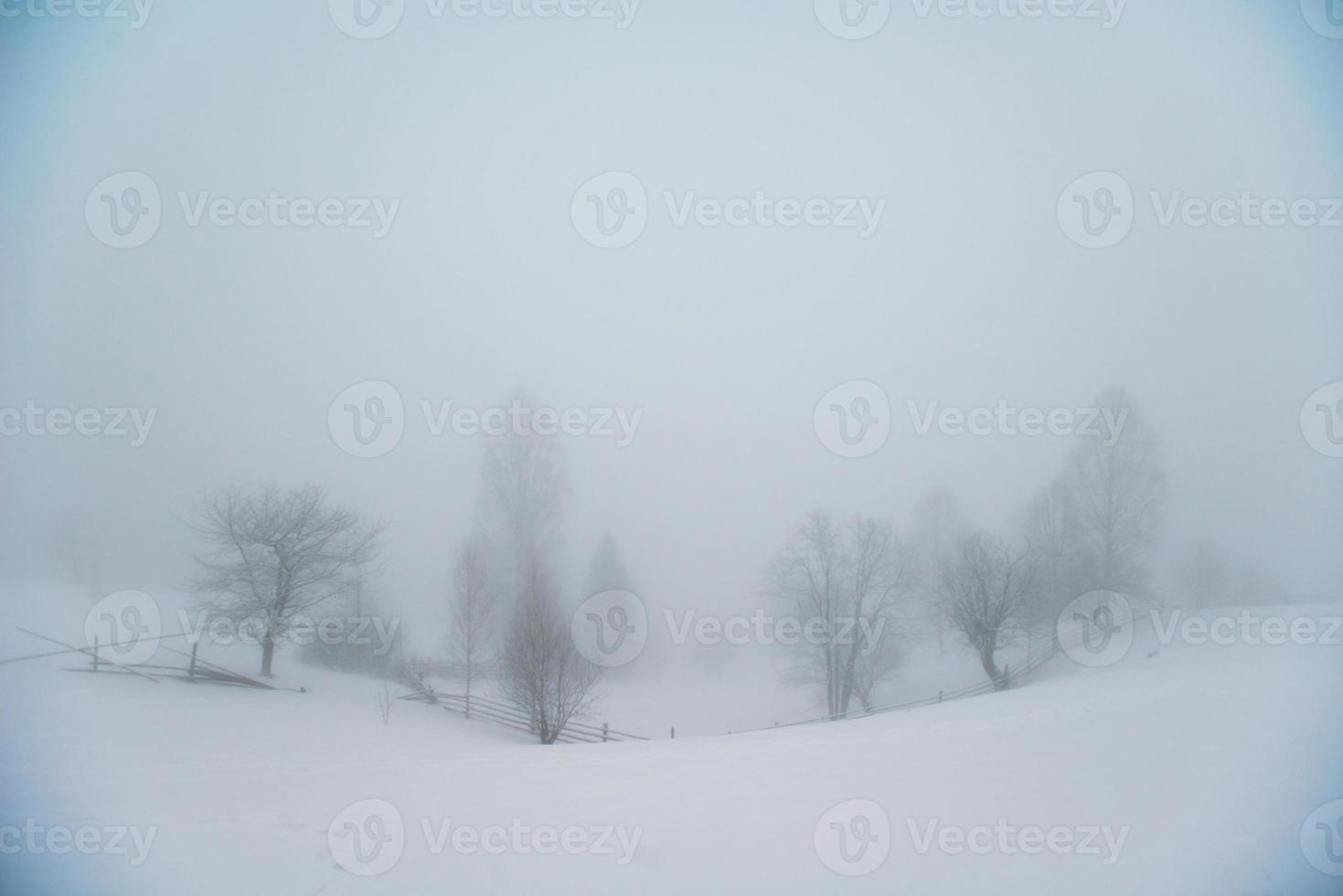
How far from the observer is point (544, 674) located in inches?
607

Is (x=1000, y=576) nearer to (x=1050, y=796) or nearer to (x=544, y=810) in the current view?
(x=1050, y=796)

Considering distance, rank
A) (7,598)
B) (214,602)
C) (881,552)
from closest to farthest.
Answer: (7,598) < (214,602) < (881,552)

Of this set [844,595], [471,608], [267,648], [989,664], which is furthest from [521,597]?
[989,664]

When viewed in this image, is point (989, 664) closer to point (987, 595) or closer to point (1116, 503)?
point (987, 595)

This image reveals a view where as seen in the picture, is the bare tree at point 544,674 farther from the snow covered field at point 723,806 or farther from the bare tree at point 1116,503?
the bare tree at point 1116,503

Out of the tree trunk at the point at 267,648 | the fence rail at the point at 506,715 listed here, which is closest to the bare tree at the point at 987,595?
the fence rail at the point at 506,715

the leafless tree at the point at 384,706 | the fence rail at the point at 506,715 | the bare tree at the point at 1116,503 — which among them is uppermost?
the bare tree at the point at 1116,503

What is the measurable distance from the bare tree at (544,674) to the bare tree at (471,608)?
4423mm

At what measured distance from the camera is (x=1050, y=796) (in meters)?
6.43

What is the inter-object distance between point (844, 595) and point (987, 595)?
4580 mm

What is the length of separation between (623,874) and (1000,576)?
1870 cm

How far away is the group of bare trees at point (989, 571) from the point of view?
65.6 ft

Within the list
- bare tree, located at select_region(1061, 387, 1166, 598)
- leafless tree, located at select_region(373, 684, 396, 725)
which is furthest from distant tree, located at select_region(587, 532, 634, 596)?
bare tree, located at select_region(1061, 387, 1166, 598)

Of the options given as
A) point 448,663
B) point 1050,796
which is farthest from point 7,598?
point 1050,796
